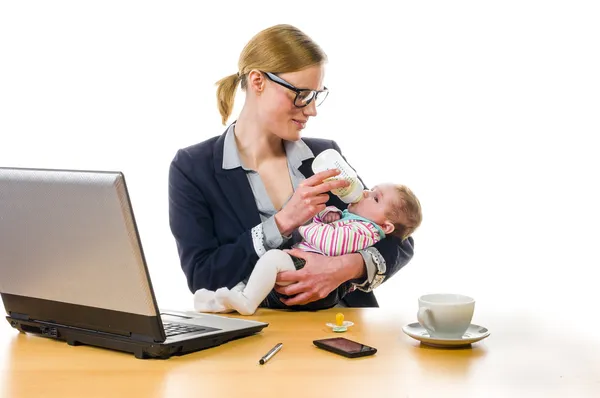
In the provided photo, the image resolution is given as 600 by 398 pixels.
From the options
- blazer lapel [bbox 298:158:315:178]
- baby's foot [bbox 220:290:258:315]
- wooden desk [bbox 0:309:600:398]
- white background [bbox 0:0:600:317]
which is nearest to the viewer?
wooden desk [bbox 0:309:600:398]

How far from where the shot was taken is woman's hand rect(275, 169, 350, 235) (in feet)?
7.48

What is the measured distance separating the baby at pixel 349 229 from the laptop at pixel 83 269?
0.37 metres

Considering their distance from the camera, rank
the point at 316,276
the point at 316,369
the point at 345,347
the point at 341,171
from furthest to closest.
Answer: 1. the point at 341,171
2. the point at 316,276
3. the point at 345,347
4. the point at 316,369

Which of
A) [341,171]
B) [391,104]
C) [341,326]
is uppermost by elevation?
[391,104]

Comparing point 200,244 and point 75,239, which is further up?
point 75,239

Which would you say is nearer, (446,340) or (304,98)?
(446,340)

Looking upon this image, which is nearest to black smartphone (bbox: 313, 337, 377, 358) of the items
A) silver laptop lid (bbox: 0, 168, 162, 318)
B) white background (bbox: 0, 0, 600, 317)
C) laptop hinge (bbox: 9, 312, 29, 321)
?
silver laptop lid (bbox: 0, 168, 162, 318)

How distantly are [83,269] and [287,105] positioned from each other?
40.7 inches

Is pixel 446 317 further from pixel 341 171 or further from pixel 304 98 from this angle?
pixel 304 98

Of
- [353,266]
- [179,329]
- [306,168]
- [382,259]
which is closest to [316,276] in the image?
[353,266]

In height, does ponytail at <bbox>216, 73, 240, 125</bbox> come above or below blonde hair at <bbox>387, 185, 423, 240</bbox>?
above

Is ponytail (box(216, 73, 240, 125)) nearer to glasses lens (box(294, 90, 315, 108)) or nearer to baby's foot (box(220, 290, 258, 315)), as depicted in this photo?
glasses lens (box(294, 90, 315, 108))

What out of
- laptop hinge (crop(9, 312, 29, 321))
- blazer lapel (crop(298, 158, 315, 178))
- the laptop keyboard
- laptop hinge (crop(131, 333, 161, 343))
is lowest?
the laptop keyboard

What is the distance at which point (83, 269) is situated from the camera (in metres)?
1.56
